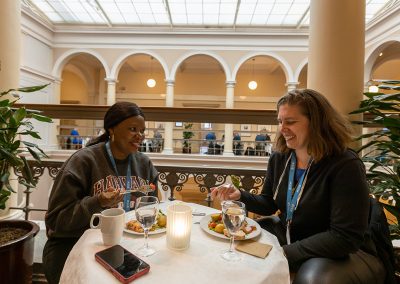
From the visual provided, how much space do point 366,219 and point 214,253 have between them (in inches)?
26.6

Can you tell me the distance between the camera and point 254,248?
0.85m

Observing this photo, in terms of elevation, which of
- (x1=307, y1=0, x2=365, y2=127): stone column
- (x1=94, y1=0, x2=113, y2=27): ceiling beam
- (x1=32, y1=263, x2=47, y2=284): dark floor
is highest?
(x1=94, y1=0, x2=113, y2=27): ceiling beam

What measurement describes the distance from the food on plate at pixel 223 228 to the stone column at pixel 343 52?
3.86ft

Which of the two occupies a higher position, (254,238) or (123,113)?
(123,113)

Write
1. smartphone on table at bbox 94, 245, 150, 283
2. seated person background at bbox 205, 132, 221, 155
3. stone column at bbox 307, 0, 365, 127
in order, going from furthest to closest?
1. seated person background at bbox 205, 132, 221, 155
2. stone column at bbox 307, 0, 365, 127
3. smartphone on table at bbox 94, 245, 150, 283

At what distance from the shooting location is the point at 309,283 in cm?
94

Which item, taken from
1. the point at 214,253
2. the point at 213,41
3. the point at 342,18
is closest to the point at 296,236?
the point at 214,253

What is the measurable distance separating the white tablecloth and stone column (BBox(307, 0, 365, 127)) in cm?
125

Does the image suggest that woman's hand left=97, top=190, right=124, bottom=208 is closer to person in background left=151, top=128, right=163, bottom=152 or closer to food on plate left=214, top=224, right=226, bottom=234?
food on plate left=214, top=224, right=226, bottom=234

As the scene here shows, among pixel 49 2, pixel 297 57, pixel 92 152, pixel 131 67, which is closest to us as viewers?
pixel 92 152

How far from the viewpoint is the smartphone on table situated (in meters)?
0.67

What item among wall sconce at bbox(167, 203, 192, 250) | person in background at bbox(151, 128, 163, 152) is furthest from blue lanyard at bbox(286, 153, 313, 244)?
person in background at bbox(151, 128, 163, 152)

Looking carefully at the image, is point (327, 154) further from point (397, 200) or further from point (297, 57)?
point (297, 57)

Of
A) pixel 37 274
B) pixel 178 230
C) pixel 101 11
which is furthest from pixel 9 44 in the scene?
pixel 101 11
